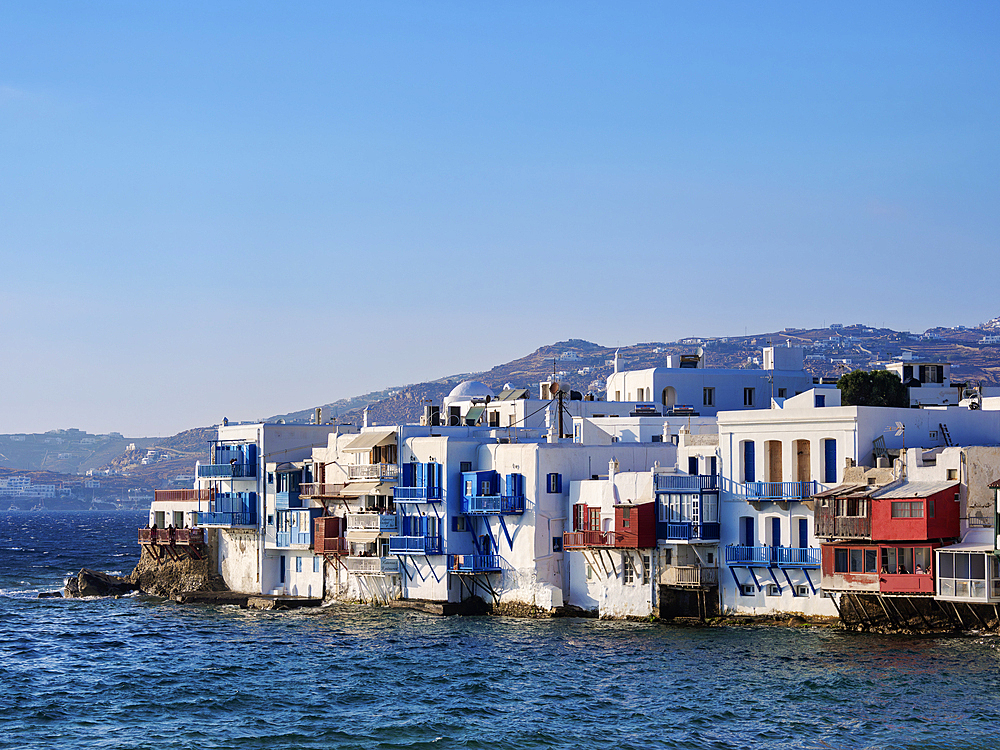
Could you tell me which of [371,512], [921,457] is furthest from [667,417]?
[921,457]

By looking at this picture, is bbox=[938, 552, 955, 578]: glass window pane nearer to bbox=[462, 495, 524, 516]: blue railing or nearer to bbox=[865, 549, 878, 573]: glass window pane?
bbox=[865, 549, 878, 573]: glass window pane

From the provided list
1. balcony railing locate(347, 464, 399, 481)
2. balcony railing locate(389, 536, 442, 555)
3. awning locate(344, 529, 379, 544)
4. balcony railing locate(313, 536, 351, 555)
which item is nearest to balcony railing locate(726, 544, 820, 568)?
balcony railing locate(389, 536, 442, 555)

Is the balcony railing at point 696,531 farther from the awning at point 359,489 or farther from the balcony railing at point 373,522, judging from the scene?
the awning at point 359,489

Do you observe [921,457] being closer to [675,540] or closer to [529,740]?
[675,540]

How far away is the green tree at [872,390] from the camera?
94.4m

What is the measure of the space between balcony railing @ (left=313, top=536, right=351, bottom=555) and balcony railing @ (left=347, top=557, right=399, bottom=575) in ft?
2.60

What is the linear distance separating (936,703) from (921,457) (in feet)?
54.7

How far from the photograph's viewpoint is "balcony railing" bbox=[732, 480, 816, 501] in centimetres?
5994

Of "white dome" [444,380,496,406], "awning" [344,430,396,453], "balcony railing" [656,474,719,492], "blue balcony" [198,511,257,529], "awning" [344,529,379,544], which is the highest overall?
"white dome" [444,380,496,406]

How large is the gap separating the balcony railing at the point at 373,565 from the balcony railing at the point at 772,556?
1991 cm

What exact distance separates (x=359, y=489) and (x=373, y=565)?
471 cm

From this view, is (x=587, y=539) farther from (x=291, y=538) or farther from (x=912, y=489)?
(x=291, y=538)

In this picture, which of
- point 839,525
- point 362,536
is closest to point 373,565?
point 362,536

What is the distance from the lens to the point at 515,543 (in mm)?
68250
